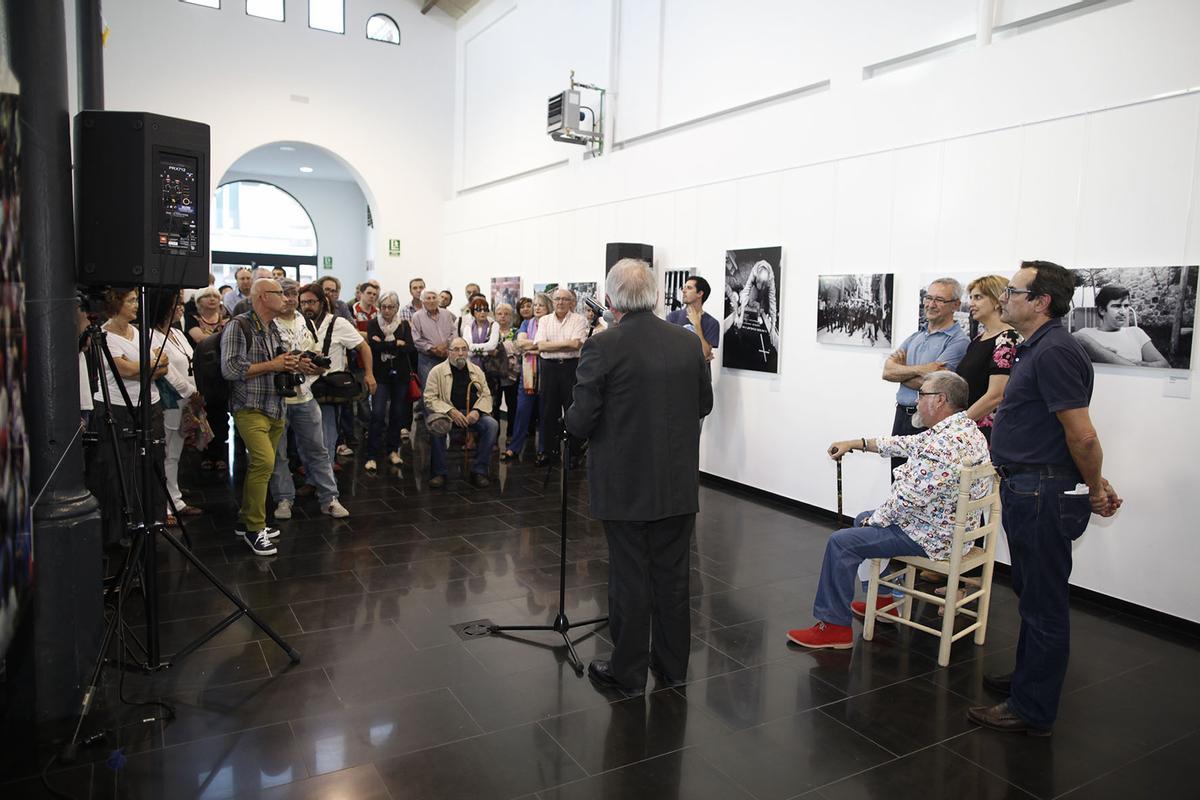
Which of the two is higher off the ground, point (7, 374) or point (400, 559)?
point (7, 374)

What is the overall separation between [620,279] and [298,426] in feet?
10.1

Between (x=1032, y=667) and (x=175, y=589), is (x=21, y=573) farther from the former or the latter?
(x=1032, y=667)

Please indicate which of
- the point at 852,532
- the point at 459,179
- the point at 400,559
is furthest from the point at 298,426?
the point at 459,179

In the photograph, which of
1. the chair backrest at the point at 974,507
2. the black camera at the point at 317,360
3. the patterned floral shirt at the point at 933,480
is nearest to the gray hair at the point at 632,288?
the patterned floral shirt at the point at 933,480

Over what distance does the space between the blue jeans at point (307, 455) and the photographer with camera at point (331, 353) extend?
0.24 m

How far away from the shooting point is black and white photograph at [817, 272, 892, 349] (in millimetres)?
5672

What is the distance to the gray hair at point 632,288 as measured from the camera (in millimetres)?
3191

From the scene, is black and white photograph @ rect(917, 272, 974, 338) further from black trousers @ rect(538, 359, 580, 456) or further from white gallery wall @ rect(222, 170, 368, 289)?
white gallery wall @ rect(222, 170, 368, 289)

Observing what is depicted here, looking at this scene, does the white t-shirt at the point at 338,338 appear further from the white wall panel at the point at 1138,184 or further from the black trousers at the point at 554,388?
the white wall panel at the point at 1138,184

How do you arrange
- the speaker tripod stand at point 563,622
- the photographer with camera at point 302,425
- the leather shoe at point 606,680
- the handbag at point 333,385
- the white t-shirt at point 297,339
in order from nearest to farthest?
the leather shoe at point 606,680 < the speaker tripod stand at point 563,622 < the photographer with camera at point 302,425 < the white t-shirt at point 297,339 < the handbag at point 333,385

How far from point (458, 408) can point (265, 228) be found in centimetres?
1416

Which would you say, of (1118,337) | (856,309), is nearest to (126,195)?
(856,309)

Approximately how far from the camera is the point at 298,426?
5410 millimetres

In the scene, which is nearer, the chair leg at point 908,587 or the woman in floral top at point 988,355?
the chair leg at point 908,587
